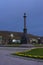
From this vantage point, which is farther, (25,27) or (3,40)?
(3,40)

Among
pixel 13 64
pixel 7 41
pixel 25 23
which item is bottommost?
pixel 13 64

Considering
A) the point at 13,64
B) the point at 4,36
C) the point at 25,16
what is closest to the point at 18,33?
the point at 4,36

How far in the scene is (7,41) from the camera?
9038cm

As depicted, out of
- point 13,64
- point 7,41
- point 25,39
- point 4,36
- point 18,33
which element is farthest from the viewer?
point 18,33

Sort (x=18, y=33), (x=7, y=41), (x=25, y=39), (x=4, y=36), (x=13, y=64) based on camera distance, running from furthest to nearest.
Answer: (x=18, y=33)
(x=4, y=36)
(x=7, y=41)
(x=25, y=39)
(x=13, y=64)

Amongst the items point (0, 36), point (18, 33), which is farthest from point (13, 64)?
point (18, 33)

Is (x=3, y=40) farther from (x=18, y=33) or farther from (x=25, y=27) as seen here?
(x=18, y=33)

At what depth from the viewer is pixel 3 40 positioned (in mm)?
93875

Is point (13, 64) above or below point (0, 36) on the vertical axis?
below

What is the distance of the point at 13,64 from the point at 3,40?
78452mm

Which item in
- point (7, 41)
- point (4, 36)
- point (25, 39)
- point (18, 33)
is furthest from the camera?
point (18, 33)

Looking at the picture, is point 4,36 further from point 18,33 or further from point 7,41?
point 18,33

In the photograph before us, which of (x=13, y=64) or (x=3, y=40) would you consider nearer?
(x=13, y=64)

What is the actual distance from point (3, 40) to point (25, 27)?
1296 cm
